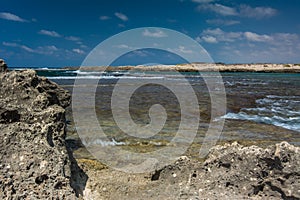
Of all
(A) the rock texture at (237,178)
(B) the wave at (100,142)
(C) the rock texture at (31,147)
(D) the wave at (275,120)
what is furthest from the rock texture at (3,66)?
(D) the wave at (275,120)

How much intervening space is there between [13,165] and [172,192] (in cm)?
216

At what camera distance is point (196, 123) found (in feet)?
43.8

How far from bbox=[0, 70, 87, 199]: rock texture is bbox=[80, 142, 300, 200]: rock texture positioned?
896mm

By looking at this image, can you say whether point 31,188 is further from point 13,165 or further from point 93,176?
point 93,176

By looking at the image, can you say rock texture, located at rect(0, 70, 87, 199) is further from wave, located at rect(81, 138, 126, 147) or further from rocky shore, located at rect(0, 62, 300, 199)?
wave, located at rect(81, 138, 126, 147)

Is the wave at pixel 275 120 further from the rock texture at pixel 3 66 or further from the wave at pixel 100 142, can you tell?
the rock texture at pixel 3 66

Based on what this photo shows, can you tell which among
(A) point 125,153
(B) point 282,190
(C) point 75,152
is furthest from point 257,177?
(C) point 75,152

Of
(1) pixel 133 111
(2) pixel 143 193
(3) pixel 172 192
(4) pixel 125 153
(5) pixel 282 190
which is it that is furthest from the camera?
(1) pixel 133 111

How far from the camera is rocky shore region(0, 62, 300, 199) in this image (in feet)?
12.3

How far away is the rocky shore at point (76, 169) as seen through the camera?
376 centimetres

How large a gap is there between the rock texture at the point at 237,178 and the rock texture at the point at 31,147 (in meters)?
0.90

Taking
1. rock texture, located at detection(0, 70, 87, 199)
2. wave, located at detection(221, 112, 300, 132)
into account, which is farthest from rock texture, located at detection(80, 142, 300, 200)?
wave, located at detection(221, 112, 300, 132)

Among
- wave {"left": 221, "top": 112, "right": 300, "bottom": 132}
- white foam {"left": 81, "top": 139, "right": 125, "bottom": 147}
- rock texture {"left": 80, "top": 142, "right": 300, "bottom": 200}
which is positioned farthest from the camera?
wave {"left": 221, "top": 112, "right": 300, "bottom": 132}

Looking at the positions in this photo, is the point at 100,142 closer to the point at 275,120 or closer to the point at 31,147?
the point at 31,147
